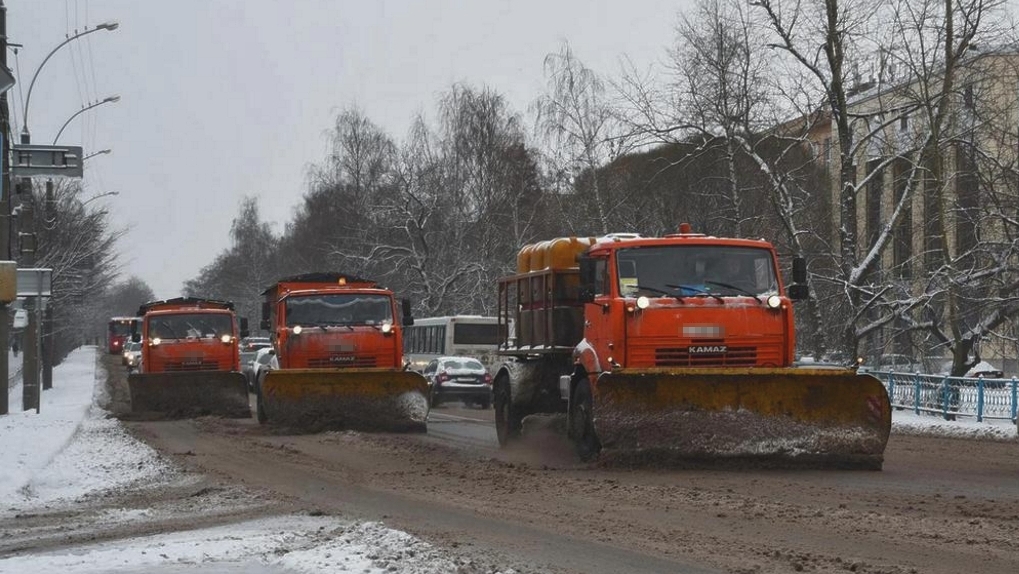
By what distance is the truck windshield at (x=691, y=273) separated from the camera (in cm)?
Answer: 1573

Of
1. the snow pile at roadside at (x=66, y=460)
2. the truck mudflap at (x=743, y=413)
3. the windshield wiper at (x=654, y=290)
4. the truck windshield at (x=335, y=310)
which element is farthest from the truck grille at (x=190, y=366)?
the truck mudflap at (x=743, y=413)

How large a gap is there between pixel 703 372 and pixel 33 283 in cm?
1400

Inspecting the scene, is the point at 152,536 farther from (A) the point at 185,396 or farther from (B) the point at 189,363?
(B) the point at 189,363

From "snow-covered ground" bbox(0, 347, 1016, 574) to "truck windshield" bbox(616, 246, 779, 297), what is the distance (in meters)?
5.83

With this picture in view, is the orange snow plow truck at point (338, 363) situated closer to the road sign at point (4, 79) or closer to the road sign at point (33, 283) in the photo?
the road sign at point (33, 283)

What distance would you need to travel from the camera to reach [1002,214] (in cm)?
2895

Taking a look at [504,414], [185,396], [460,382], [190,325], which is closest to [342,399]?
[504,414]

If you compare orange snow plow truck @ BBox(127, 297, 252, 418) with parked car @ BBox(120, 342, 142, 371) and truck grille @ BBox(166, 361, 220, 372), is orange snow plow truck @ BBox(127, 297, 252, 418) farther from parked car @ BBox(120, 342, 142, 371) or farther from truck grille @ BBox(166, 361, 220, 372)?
parked car @ BBox(120, 342, 142, 371)

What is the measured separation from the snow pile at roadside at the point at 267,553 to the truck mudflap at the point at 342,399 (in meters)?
12.1

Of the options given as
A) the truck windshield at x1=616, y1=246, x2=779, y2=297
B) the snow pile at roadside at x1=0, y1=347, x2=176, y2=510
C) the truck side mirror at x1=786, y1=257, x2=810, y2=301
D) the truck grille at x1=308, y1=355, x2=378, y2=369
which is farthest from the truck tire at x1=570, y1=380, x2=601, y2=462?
the truck grille at x1=308, y1=355, x2=378, y2=369

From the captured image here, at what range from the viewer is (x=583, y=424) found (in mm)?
16234

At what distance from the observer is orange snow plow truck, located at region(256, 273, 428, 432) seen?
2272cm

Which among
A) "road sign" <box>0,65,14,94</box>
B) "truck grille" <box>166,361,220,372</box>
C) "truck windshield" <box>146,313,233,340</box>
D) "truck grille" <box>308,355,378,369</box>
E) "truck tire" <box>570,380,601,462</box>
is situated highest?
"road sign" <box>0,65,14,94</box>

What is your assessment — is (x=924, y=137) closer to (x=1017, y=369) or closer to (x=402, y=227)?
(x=1017, y=369)
